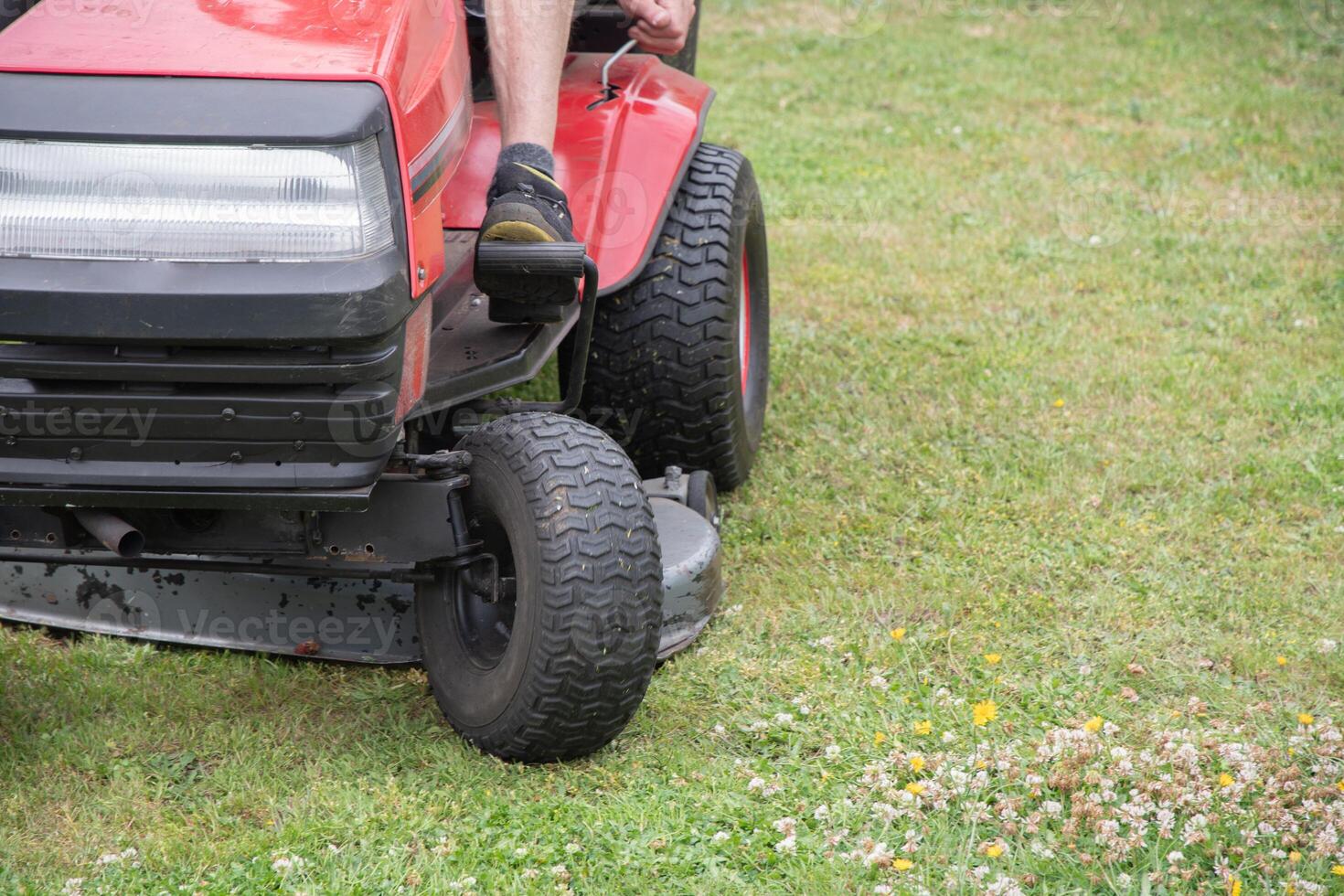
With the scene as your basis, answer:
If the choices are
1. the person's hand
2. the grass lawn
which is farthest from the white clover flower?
the person's hand

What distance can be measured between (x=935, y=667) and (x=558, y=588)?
947 mm

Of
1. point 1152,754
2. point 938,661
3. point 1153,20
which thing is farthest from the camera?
point 1153,20

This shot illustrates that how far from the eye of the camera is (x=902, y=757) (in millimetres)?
2451

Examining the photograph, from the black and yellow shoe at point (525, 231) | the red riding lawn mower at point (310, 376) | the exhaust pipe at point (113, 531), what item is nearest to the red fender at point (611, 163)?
the red riding lawn mower at point (310, 376)

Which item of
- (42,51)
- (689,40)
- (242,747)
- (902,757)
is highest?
(42,51)

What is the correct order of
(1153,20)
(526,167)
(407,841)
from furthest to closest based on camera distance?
(1153,20)
(526,167)
(407,841)

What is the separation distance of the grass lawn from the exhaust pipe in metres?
0.44

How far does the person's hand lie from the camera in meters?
3.29

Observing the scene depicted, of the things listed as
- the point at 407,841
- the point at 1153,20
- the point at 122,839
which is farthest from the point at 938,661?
the point at 1153,20

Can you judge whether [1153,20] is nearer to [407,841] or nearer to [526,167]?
[526,167]

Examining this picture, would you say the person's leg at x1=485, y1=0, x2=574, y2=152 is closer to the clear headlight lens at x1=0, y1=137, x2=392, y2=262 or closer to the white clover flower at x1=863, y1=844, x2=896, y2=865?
the clear headlight lens at x1=0, y1=137, x2=392, y2=262

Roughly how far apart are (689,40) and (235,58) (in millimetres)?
2228

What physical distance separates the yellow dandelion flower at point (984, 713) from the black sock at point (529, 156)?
127 centimetres

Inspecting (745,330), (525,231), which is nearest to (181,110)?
(525,231)
